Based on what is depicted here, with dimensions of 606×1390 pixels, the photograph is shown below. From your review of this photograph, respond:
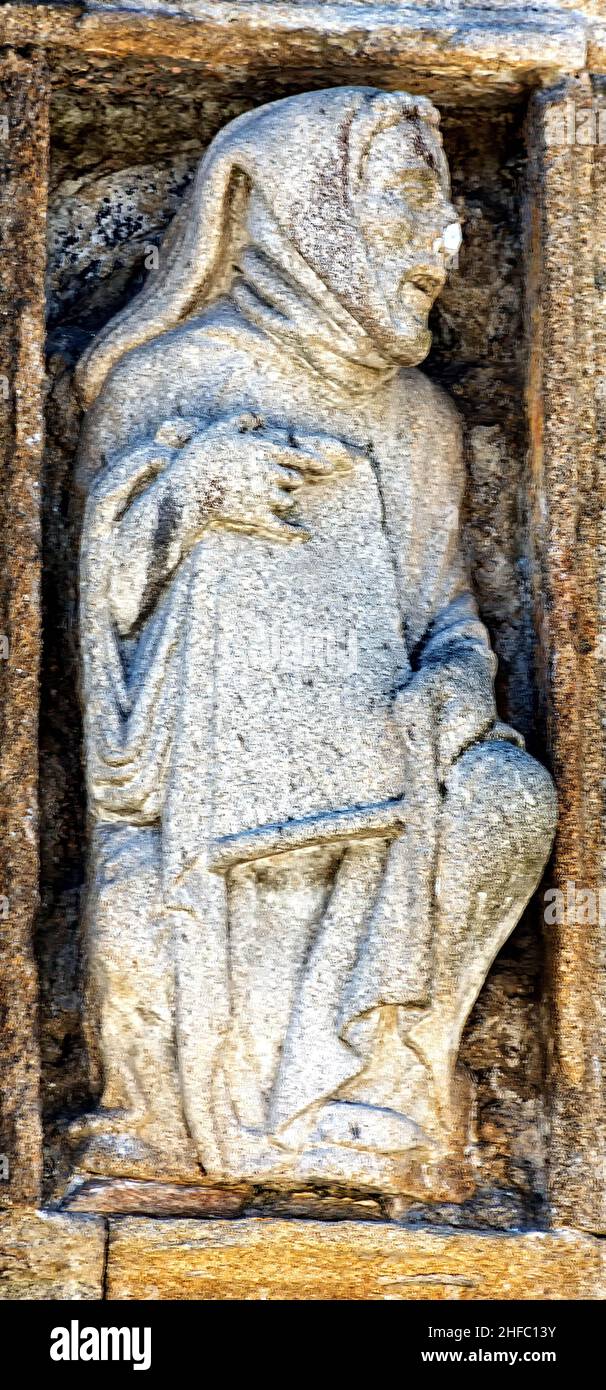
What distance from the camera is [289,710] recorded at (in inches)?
267

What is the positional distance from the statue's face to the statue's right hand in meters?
0.41

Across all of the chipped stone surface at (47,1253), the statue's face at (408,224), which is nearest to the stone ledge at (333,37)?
the statue's face at (408,224)

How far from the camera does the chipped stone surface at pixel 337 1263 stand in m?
6.62

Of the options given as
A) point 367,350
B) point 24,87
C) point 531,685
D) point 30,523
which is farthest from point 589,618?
point 24,87

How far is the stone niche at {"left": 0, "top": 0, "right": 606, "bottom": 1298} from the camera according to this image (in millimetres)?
6660

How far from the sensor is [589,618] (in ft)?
22.9

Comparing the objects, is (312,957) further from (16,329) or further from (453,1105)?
(16,329)

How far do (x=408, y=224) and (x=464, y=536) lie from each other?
83 centimetres

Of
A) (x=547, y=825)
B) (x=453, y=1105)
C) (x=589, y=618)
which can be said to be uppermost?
(x=589, y=618)

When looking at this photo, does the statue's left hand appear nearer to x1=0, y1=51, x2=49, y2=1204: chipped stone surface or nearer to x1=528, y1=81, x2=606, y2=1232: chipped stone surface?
x1=528, y1=81, x2=606, y2=1232: chipped stone surface

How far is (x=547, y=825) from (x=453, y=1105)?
28.2 inches

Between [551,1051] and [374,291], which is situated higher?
[374,291]

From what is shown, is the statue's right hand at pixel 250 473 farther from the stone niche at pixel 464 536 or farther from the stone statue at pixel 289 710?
the stone niche at pixel 464 536

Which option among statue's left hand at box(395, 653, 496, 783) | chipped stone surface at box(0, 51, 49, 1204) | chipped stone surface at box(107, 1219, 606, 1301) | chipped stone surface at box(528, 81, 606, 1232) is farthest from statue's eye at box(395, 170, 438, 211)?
chipped stone surface at box(107, 1219, 606, 1301)
